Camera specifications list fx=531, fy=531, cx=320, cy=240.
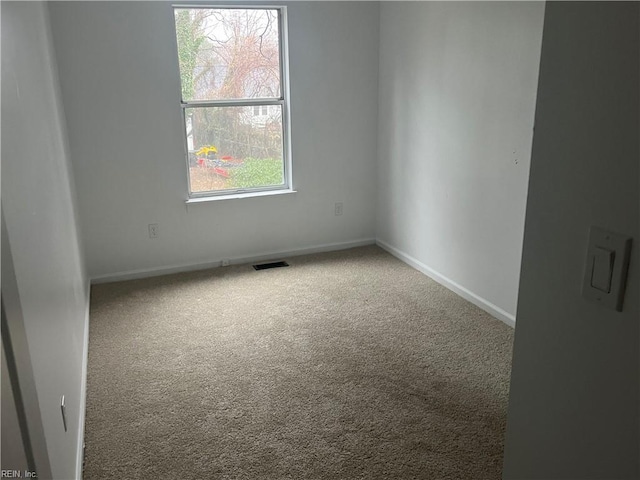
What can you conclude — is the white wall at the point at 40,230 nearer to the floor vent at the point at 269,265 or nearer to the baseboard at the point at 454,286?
the floor vent at the point at 269,265

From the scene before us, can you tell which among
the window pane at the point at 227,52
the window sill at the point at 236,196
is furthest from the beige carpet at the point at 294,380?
the window pane at the point at 227,52

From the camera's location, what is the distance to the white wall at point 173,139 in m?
3.56

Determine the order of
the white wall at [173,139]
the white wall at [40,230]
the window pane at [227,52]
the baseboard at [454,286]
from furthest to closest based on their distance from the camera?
the window pane at [227,52], the white wall at [173,139], the baseboard at [454,286], the white wall at [40,230]

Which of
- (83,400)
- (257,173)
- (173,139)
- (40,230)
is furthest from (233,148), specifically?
(40,230)

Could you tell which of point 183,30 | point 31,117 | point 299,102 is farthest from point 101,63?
point 31,117

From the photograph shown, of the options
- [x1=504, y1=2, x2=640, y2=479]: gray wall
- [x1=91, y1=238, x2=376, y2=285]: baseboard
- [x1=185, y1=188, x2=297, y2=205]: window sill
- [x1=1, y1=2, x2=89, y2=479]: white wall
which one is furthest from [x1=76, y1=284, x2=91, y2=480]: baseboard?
[x1=504, y1=2, x2=640, y2=479]: gray wall

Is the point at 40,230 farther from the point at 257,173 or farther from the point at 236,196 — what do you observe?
the point at 257,173

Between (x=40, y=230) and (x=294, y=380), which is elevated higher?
(x=40, y=230)

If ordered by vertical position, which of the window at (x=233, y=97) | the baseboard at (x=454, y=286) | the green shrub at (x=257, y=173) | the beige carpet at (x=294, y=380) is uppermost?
the window at (x=233, y=97)

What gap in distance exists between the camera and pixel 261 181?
14.2 feet

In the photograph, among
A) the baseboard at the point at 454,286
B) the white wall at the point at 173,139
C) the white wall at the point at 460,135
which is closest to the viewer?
the white wall at the point at 460,135

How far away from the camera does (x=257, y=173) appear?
429 centimetres

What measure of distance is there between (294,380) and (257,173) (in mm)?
2097

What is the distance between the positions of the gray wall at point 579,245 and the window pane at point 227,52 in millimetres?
3380
